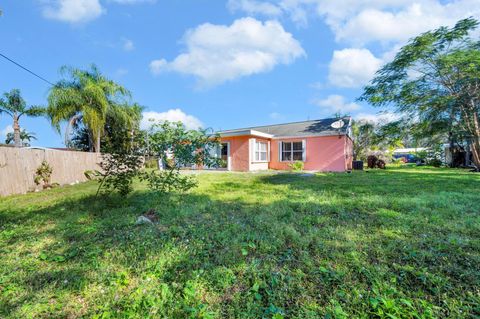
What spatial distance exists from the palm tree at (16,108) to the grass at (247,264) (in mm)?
15235

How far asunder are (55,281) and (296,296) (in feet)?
7.45

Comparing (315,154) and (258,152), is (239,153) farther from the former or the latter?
(315,154)

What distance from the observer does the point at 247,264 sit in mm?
2295

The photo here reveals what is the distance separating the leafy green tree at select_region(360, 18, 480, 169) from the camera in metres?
11.2

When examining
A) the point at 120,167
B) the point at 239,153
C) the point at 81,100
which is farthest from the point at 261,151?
the point at 81,100

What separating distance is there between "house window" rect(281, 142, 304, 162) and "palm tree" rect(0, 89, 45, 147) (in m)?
16.4

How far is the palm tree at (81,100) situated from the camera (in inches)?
539

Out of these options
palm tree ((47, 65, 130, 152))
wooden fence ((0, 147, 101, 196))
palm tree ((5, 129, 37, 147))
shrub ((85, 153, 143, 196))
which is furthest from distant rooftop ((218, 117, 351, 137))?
palm tree ((5, 129, 37, 147))

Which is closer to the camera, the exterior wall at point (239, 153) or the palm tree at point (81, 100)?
the exterior wall at point (239, 153)

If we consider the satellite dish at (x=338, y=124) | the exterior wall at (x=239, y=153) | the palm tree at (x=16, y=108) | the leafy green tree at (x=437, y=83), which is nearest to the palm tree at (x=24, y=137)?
the palm tree at (x=16, y=108)

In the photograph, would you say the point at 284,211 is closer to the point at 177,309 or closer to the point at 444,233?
the point at 444,233

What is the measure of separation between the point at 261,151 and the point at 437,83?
35.5 ft

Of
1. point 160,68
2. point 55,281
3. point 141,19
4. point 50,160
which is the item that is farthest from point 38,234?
point 160,68

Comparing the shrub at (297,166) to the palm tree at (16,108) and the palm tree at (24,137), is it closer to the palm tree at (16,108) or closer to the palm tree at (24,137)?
the palm tree at (16,108)
